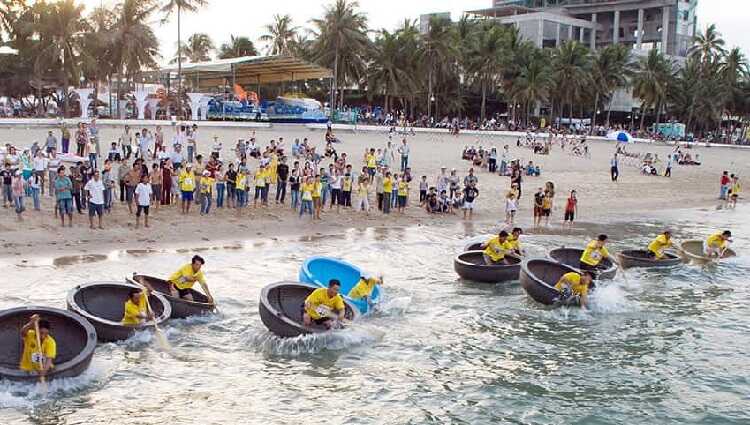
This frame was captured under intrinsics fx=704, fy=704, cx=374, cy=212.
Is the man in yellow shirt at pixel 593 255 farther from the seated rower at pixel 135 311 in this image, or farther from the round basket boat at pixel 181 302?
the seated rower at pixel 135 311

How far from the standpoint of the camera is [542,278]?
17719 millimetres

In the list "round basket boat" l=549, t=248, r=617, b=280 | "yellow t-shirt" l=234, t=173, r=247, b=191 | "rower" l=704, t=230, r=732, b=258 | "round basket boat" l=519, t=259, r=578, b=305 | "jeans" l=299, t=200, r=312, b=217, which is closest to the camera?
"round basket boat" l=519, t=259, r=578, b=305

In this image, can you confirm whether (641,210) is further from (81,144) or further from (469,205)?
(81,144)

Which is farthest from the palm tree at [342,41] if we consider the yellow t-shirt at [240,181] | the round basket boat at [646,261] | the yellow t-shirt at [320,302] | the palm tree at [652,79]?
the yellow t-shirt at [320,302]

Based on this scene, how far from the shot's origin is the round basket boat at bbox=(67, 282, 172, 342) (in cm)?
1274

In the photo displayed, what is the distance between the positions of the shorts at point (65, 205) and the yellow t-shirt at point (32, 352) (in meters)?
10.5

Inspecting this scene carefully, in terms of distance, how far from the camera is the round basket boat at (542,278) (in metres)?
16.3

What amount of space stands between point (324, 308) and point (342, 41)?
5266 cm

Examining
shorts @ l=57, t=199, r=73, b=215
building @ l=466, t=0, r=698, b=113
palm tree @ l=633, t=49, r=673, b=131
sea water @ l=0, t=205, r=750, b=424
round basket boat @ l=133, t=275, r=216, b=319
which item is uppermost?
building @ l=466, t=0, r=698, b=113

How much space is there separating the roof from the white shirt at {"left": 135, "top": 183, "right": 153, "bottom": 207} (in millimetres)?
32444

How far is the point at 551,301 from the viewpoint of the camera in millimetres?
16344

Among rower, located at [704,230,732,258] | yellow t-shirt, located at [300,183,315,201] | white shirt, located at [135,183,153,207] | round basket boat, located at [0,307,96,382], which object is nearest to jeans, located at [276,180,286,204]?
yellow t-shirt, located at [300,183,315,201]

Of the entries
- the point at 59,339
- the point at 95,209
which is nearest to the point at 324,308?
the point at 59,339

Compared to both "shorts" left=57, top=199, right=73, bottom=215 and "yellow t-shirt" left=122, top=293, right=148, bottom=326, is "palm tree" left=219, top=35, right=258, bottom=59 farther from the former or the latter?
"yellow t-shirt" left=122, top=293, right=148, bottom=326
